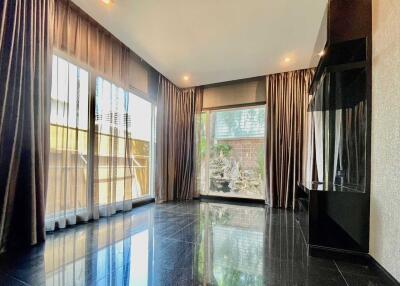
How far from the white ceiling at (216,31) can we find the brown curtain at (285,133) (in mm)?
306

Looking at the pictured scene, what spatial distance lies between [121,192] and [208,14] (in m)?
2.76

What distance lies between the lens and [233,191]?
4516 mm

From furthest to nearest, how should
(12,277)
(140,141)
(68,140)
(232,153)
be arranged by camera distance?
(232,153) < (140,141) < (68,140) < (12,277)

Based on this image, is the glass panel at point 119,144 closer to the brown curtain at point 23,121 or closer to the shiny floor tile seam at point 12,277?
the brown curtain at point 23,121

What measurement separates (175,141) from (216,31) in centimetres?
250

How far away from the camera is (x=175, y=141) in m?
4.61

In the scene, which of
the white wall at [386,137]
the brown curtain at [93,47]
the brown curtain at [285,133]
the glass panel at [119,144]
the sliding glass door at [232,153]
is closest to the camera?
the white wall at [386,137]

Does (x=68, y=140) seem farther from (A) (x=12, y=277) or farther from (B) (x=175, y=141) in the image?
(B) (x=175, y=141)

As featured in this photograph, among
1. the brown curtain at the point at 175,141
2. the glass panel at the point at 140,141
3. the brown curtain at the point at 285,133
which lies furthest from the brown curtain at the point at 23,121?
the brown curtain at the point at 285,133

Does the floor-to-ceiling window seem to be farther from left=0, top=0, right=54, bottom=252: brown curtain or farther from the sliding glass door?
the sliding glass door

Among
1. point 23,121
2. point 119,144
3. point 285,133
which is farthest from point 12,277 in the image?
point 285,133

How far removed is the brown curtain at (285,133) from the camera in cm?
377

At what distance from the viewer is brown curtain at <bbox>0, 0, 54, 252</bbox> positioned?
1801 millimetres

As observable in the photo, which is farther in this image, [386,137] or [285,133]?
[285,133]
